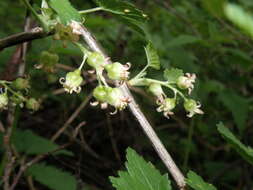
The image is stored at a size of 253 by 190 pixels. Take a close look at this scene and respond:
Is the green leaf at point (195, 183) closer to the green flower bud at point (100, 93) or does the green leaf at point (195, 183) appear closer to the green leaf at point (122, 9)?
the green flower bud at point (100, 93)

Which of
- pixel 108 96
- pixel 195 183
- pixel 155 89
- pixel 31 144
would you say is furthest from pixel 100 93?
pixel 31 144

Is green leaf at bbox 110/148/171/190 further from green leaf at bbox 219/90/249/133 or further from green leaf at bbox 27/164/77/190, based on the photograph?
green leaf at bbox 219/90/249/133

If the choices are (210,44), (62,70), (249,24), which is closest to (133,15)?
(249,24)

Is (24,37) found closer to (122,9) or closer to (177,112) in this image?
(122,9)

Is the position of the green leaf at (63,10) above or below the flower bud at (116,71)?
above

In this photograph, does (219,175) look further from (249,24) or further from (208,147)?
(249,24)

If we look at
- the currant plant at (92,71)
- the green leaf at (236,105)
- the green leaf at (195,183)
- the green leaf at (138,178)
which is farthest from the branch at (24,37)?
the green leaf at (236,105)
